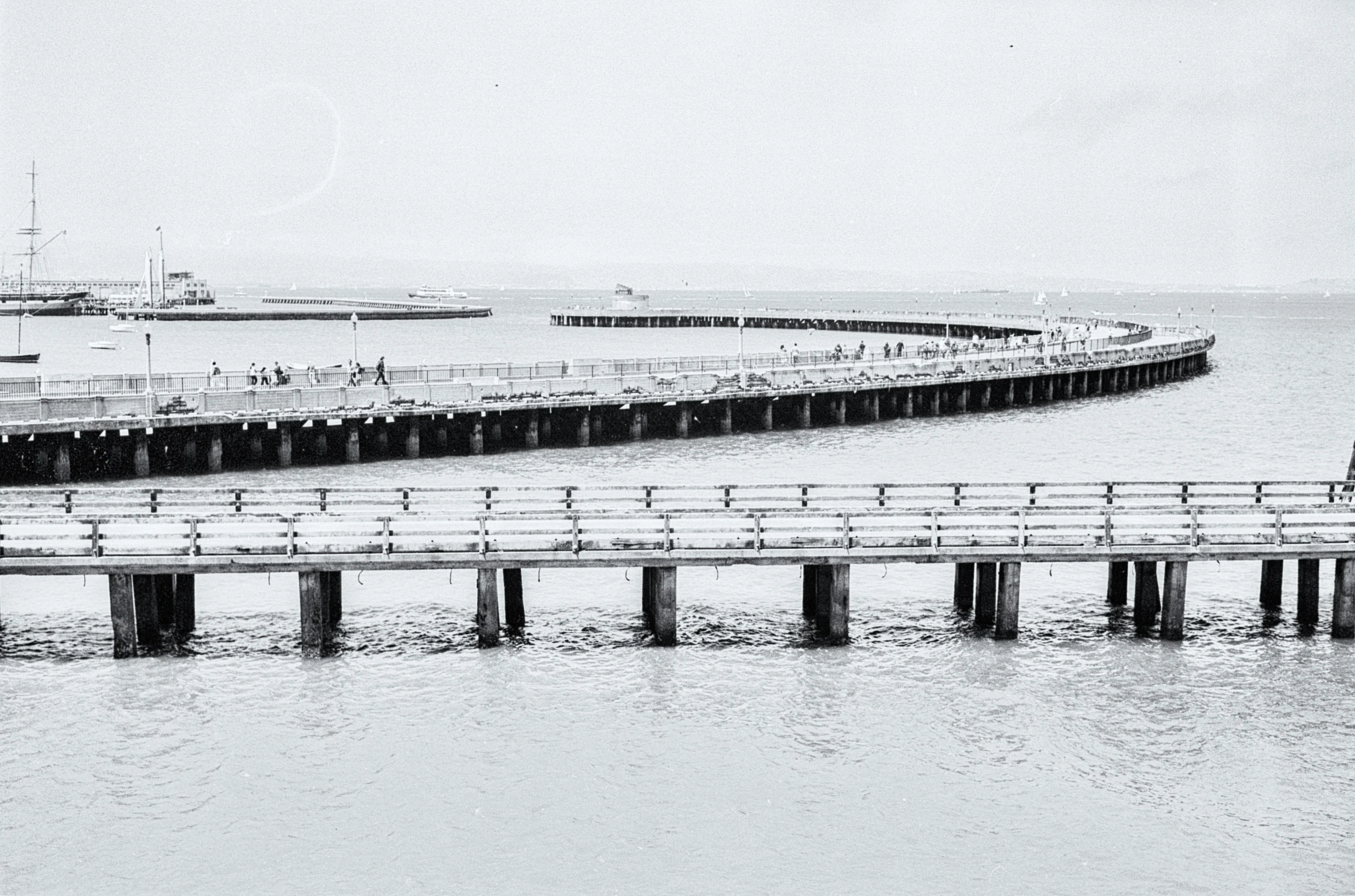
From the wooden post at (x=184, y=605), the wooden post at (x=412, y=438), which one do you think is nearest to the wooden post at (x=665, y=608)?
the wooden post at (x=184, y=605)

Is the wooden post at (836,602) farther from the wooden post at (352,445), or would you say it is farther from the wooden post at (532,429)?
the wooden post at (532,429)

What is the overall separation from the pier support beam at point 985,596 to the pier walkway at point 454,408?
28859mm

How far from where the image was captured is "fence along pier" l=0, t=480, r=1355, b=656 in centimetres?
2464

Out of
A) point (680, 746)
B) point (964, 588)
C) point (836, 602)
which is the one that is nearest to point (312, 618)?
point (680, 746)

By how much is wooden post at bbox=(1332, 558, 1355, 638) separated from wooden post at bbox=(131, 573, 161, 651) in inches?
833

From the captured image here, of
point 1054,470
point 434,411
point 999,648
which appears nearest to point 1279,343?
point 1054,470

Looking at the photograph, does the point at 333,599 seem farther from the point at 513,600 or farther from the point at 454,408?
the point at 454,408

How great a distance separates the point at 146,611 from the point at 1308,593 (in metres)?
21.3

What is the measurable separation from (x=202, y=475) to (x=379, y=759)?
29.2m

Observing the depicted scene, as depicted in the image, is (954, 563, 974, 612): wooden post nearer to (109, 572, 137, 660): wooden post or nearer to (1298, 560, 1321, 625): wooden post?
(1298, 560, 1321, 625): wooden post

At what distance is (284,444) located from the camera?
1944 inches

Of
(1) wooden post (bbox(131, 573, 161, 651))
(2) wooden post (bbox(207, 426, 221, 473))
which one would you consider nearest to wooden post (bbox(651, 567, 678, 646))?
(1) wooden post (bbox(131, 573, 161, 651))

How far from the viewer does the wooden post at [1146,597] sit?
27.4 m

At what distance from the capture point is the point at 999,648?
2639cm
